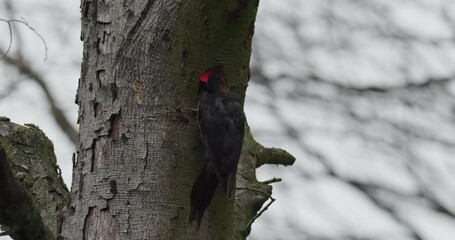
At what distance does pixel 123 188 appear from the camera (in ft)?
8.80

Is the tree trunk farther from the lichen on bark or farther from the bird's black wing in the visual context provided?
the lichen on bark

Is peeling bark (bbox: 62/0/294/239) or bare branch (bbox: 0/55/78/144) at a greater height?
bare branch (bbox: 0/55/78/144)

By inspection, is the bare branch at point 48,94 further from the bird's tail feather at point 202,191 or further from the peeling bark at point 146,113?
the bird's tail feather at point 202,191

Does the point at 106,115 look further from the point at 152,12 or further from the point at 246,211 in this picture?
the point at 246,211

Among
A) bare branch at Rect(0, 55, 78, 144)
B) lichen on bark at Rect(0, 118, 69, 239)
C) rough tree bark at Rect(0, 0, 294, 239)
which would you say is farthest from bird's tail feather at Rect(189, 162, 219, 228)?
bare branch at Rect(0, 55, 78, 144)

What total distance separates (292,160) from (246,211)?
659 mm

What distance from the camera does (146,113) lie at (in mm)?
2748

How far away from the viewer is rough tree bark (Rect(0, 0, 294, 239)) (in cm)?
268

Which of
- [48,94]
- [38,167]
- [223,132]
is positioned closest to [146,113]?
[223,132]

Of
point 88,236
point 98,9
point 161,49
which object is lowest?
point 88,236

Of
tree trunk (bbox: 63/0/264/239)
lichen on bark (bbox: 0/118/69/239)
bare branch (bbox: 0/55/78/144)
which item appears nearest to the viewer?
tree trunk (bbox: 63/0/264/239)

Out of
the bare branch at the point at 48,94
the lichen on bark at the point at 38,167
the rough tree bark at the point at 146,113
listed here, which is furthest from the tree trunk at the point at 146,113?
the bare branch at the point at 48,94

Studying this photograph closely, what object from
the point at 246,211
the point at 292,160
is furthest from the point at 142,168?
the point at 292,160

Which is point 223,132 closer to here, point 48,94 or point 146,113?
point 146,113
